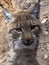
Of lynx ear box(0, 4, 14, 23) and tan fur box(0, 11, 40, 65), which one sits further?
lynx ear box(0, 4, 14, 23)

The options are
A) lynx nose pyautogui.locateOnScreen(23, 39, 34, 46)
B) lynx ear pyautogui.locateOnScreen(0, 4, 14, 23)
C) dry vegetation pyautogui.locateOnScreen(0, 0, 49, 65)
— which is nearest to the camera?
lynx nose pyautogui.locateOnScreen(23, 39, 34, 46)

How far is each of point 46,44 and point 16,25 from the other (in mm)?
1133

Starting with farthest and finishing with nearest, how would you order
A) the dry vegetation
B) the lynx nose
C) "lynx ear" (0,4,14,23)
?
the dry vegetation → "lynx ear" (0,4,14,23) → the lynx nose

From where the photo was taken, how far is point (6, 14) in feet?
11.8

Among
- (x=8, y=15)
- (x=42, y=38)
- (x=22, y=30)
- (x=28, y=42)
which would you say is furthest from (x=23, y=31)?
(x=42, y=38)

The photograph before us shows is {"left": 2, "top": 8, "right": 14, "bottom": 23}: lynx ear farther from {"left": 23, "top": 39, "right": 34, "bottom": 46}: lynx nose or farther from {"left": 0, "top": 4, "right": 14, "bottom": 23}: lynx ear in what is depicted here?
{"left": 23, "top": 39, "right": 34, "bottom": 46}: lynx nose

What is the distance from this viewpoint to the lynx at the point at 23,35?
10.9ft

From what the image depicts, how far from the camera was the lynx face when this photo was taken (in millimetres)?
3297

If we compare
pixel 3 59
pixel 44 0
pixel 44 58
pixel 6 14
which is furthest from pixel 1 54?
pixel 44 0

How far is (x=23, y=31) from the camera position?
3.34 m

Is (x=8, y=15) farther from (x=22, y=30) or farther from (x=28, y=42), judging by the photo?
(x=28, y=42)

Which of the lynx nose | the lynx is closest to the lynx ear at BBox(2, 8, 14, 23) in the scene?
the lynx

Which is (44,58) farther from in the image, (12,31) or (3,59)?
(12,31)

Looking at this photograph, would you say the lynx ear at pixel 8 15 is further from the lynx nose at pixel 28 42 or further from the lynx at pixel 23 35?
the lynx nose at pixel 28 42
